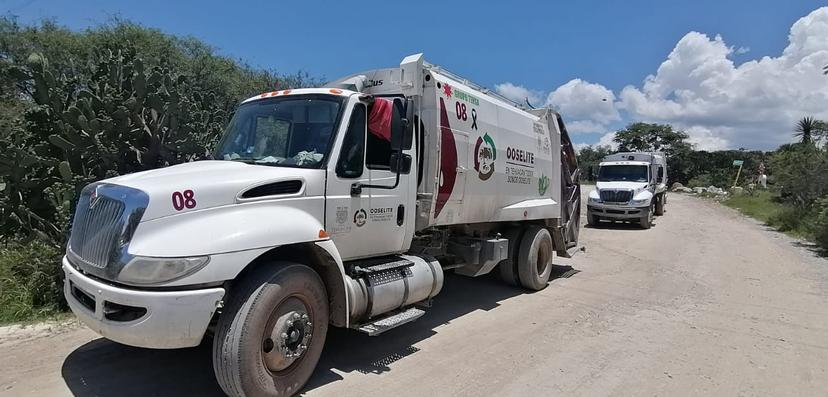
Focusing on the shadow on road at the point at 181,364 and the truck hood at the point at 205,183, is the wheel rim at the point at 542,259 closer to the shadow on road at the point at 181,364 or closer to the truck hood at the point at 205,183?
the shadow on road at the point at 181,364

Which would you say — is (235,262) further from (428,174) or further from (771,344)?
(771,344)

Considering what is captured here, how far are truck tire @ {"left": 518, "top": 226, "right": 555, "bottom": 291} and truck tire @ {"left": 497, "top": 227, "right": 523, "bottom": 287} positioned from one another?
0.08m

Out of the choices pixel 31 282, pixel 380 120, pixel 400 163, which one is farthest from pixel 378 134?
pixel 31 282

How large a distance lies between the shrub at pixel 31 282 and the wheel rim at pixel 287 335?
3595 millimetres

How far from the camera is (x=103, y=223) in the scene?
3.63 m

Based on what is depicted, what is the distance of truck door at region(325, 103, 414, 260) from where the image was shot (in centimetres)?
459

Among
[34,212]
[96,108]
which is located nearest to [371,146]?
[96,108]

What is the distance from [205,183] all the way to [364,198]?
158 cm

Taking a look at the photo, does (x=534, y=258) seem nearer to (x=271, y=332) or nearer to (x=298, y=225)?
(x=298, y=225)

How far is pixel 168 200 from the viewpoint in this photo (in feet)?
11.5

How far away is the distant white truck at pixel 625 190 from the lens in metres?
19.0

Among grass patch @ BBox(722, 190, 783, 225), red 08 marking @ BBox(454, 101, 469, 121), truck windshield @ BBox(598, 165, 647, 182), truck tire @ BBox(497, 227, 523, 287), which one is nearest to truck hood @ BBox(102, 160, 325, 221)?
red 08 marking @ BBox(454, 101, 469, 121)

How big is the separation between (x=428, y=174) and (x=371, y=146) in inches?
42.3

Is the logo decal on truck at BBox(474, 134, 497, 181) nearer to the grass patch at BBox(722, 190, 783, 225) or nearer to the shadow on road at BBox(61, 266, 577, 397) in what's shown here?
the shadow on road at BBox(61, 266, 577, 397)
